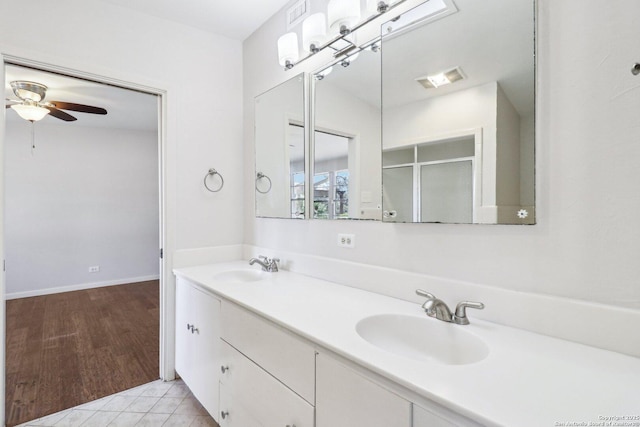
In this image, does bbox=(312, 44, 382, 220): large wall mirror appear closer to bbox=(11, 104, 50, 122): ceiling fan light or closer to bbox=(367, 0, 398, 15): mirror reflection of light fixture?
bbox=(367, 0, 398, 15): mirror reflection of light fixture

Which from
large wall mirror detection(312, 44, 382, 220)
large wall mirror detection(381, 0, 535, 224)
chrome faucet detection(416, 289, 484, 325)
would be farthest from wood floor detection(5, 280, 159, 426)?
large wall mirror detection(381, 0, 535, 224)

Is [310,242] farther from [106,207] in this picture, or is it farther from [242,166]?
[106,207]

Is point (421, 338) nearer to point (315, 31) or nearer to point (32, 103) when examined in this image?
point (315, 31)

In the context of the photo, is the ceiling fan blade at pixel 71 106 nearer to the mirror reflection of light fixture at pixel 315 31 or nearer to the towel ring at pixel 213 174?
the towel ring at pixel 213 174

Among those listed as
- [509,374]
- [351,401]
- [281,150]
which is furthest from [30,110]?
[509,374]

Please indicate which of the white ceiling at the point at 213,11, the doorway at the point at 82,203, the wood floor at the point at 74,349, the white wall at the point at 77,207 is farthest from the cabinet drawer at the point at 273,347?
the white wall at the point at 77,207

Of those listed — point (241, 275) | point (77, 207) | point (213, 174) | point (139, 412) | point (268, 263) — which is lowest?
point (139, 412)

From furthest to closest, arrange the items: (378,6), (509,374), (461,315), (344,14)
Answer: (344,14) < (378,6) < (461,315) < (509,374)

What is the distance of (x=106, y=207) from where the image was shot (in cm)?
475

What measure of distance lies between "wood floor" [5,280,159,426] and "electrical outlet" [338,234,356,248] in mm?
1748

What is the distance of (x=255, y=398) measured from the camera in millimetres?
1300

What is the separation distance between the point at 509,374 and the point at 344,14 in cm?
161

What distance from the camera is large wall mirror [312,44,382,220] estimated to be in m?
1.56

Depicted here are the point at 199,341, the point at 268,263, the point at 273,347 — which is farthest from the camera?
the point at 268,263
